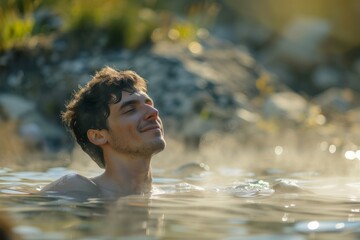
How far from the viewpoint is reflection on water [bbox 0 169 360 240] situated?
11.8 ft

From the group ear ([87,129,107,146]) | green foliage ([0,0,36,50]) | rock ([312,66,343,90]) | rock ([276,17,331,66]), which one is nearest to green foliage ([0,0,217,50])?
green foliage ([0,0,36,50])

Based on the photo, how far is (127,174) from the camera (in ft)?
18.7

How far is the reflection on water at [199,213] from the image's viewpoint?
361 centimetres

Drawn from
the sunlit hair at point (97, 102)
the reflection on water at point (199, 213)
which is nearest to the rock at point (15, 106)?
the reflection on water at point (199, 213)

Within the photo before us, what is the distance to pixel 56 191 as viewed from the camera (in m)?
5.31

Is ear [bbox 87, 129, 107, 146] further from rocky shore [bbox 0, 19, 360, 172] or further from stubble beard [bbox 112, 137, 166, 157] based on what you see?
rocky shore [bbox 0, 19, 360, 172]

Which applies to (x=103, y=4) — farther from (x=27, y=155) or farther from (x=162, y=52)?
(x=27, y=155)

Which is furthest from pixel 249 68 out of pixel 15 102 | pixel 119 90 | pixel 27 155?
pixel 119 90

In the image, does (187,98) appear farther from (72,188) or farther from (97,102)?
(72,188)

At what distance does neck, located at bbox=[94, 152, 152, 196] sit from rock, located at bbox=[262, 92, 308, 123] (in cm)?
636

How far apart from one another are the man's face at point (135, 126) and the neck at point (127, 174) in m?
0.07

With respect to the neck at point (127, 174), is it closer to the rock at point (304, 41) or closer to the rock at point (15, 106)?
the rock at point (15, 106)

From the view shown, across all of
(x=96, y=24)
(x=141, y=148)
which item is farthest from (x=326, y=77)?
(x=141, y=148)

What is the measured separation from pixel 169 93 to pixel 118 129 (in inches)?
243
